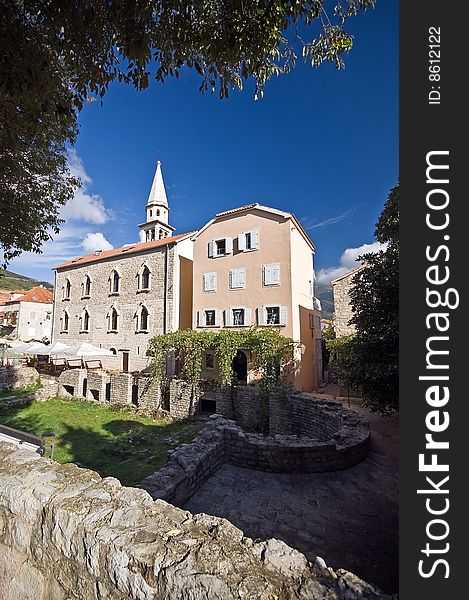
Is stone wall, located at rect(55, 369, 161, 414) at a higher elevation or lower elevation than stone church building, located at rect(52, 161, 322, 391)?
lower

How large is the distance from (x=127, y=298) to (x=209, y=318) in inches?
298

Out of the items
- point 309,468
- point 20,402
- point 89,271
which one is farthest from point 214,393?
point 89,271

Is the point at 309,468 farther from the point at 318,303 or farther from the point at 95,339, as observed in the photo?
the point at 95,339

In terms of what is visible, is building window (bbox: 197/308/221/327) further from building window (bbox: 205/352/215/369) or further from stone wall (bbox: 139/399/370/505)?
stone wall (bbox: 139/399/370/505)

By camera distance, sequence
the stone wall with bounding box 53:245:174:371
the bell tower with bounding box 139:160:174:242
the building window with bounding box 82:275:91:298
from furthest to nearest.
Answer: the bell tower with bounding box 139:160:174:242, the building window with bounding box 82:275:91:298, the stone wall with bounding box 53:245:174:371

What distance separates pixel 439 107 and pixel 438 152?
40 cm

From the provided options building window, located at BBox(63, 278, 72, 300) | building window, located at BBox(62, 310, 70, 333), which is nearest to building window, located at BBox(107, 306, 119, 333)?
building window, located at BBox(62, 310, 70, 333)

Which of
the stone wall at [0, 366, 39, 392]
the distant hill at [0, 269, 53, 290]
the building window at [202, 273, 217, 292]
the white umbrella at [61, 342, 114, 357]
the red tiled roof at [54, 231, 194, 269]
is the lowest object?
the stone wall at [0, 366, 39, 392]

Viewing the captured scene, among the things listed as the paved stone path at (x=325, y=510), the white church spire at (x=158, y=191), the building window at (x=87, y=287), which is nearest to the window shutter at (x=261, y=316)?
the paved stone path at (x=325, y=510)

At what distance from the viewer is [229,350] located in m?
14.1

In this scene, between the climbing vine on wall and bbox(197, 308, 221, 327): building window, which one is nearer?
the climbing vine on wall

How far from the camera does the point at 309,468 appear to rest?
21.8ft

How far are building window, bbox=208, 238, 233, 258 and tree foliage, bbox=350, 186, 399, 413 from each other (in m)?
11.0

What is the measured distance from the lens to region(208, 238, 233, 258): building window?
57.6ft
